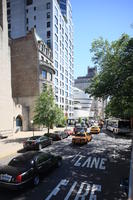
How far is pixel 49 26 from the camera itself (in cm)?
5547

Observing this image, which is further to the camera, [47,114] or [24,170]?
[47,114]

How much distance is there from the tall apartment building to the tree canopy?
35.4 metres

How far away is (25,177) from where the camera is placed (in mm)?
6898

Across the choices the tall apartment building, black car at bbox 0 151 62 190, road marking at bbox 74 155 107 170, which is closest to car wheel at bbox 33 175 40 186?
black car at bbox 0 151 62 190

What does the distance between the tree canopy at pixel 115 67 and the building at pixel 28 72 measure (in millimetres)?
22587

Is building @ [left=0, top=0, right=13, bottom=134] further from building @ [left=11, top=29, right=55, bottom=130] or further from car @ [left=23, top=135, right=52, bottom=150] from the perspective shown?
building @ [left=11, top=29, right=55, bottom=130]

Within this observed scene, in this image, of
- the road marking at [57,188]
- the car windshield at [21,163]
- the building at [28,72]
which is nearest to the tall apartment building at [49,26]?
the building at [28,72]

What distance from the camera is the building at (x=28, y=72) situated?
1490 inches

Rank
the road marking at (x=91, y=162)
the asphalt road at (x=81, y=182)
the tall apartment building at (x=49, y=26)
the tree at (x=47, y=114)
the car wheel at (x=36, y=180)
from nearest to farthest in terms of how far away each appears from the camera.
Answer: the asphalt road at (x=81, y=182) → the car wheel at (x=36, y=180) → the road marking at (x=91, y=162) → the tree at (x=47, y=114) → the tall apartment building at (x=49, y=26)

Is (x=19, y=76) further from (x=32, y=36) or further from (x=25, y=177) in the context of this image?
(x=25, y=177)

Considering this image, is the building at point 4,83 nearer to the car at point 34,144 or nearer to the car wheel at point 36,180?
the car at point 34,144

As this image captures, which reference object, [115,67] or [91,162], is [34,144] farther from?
[115,67]

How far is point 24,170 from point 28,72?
34.4 meters

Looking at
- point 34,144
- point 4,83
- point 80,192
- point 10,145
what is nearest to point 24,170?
point 80,192
